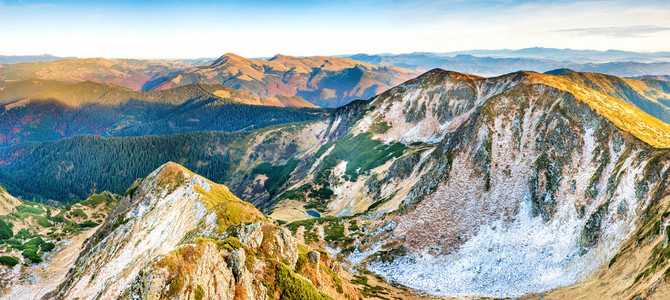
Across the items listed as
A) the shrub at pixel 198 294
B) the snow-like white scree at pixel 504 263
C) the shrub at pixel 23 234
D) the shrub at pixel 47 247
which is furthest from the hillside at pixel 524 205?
the shrub at pixel 23 234

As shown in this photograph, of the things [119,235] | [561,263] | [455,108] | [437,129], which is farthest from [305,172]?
[561,263]

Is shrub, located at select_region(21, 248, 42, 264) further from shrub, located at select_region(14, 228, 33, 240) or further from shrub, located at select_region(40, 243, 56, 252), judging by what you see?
shrub, located at select_region(14, 228, 33, 240)

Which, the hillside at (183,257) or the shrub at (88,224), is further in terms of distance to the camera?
the shrub at (88,224)

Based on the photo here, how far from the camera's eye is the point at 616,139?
75188 mm

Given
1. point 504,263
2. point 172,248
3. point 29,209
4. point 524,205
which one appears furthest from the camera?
point 29,209

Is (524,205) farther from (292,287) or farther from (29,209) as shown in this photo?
(29,209)

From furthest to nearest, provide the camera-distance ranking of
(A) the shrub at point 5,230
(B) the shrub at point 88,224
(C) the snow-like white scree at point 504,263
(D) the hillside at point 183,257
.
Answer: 1. (B) the shrub at point 88,224
2. (A) the shrub at point 5,230
3. (C) the snow-like white scree at point 504,263
4. (D) the hillside at point 183,257

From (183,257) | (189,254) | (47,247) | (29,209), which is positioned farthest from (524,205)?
(29,209)

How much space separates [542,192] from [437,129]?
290ft

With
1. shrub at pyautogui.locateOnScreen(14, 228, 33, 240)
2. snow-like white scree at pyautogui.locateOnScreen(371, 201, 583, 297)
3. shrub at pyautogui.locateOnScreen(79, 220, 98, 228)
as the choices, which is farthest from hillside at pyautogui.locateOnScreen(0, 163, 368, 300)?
snow-like white scree at pyautogui.locateOnScreen(371, 201, 583, 297)

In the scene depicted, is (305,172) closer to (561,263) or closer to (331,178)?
(331,178)

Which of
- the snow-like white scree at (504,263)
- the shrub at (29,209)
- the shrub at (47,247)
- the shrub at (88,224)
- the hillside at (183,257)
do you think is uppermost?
the hillside at (183,257)

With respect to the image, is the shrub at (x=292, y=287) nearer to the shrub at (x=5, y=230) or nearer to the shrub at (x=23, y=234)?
the shrub at (x=23, y=234)

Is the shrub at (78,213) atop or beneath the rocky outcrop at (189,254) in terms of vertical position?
beneath
